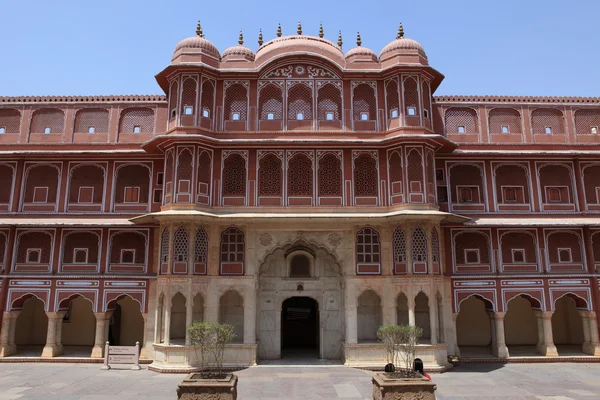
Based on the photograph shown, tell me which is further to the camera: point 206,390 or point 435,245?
point 435,245

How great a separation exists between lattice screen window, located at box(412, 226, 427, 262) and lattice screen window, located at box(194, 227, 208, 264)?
8.42m

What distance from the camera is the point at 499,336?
64.6ft

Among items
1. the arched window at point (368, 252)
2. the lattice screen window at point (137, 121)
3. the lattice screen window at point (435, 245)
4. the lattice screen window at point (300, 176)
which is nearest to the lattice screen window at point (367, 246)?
the arched window at point (368, 252)

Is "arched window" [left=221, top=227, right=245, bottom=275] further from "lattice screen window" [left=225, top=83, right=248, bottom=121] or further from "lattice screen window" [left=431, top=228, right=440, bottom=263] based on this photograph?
"lattice screen window" [left=431, top=228, right=440, bottom=263]

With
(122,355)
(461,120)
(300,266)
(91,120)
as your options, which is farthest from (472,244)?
(91,120)

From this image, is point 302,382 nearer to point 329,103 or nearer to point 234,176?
point 234,176

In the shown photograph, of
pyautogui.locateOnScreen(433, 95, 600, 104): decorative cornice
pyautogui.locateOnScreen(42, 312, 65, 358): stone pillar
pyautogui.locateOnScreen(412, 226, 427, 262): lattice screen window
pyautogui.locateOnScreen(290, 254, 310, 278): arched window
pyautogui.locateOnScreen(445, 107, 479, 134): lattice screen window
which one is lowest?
pyautogui.locateOnScreen(42, 312, 65, 358): stone pillar

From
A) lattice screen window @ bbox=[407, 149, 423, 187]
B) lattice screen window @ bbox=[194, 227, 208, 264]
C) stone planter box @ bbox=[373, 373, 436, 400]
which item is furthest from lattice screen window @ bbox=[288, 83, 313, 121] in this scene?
stone planter box @ bbox=[373, 373, 436, 400]

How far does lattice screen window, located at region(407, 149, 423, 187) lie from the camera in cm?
1883

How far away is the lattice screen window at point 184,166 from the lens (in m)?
18.8

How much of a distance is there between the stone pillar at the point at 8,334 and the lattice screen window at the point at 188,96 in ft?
37.7

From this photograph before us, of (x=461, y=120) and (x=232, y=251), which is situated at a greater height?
(x=461, y=120)

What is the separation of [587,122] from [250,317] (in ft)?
60.3

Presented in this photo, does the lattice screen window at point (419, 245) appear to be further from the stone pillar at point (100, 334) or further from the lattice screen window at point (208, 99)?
the stone pillar at point (100, 334)
